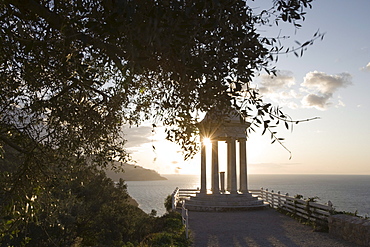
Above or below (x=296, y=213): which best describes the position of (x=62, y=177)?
above

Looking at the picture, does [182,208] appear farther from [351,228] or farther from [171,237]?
[351,228]

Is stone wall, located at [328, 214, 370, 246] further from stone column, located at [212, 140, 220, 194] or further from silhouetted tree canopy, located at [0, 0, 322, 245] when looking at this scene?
stone column, located at [212, 140, 220, 194]

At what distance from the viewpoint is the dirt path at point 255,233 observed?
517 inches

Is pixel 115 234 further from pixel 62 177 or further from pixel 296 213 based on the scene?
pixel 62 177

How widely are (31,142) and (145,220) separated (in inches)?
665

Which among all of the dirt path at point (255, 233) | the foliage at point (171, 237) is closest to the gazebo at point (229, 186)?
the dirt path at point (255, 233)

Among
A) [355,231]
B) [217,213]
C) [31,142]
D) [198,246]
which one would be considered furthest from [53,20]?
[217,213]

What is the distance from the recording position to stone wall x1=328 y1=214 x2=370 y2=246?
12.2 m

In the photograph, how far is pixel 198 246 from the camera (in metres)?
12.7

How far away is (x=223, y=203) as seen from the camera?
25406mm

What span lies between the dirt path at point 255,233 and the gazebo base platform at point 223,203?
3.69 m

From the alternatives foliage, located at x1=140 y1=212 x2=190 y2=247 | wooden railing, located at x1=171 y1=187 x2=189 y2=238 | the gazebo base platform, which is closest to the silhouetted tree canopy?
foliage, located at x1=140 y1=212 x2=190 y2=247

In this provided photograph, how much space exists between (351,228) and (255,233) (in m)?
4.20

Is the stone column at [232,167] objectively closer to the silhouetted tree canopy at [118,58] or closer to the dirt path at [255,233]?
the dirt path at [255,233]
